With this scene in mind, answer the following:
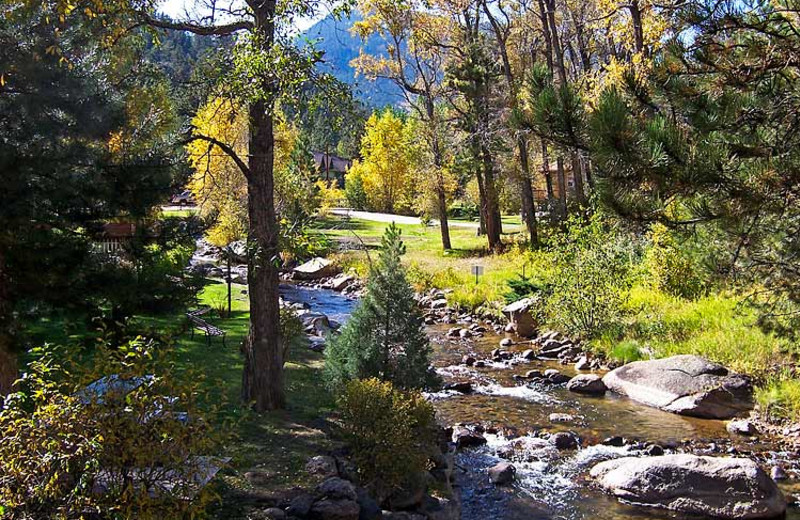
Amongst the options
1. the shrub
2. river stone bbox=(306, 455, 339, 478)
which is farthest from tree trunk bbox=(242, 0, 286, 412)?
river stone bbox=(306, 455, 339, 478)

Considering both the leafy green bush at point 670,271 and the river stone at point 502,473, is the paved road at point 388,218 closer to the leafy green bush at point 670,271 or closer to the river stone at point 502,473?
the leafy green bush at point 670,271

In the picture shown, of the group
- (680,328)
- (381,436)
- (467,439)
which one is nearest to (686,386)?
(680,328)

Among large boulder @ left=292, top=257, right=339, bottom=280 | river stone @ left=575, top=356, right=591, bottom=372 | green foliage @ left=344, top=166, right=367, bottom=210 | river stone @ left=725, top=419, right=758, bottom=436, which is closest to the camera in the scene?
river stone @ left=725, top=419, right=758, bottom=436

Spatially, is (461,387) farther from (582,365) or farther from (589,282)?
(589,282)

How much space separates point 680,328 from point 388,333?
785 cm

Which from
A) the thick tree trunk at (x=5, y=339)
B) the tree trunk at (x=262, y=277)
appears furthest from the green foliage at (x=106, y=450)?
the tree trunk at (x=262, y=277)

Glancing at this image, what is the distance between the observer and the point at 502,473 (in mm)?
A: 8656

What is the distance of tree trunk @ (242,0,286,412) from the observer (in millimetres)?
8336

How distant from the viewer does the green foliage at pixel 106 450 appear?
12.9 feet

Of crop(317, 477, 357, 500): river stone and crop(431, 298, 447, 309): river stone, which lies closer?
crop(317, 477, 357, 500): river stone

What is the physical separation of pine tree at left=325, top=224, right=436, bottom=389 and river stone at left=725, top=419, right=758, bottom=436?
5.04 meters

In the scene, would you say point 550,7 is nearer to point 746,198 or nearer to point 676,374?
point 676,374

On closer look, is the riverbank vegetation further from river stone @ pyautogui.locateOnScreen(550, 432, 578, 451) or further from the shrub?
river stone @ pyautogui.locateOnScreen(550, 432, 578, 451)

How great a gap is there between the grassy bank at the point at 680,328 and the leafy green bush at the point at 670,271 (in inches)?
9.3
